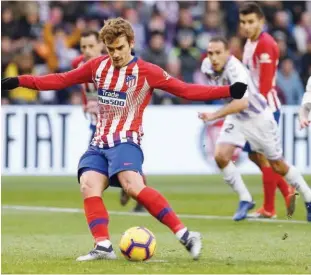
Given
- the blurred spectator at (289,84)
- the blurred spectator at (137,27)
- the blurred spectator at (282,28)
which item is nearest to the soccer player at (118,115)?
the blurred spectator at (289,84)

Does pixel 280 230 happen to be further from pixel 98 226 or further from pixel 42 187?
pixel 42 187

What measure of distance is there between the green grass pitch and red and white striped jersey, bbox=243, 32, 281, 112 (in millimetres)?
1496

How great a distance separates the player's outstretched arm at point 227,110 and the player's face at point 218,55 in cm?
53

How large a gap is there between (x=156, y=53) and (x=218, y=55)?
8.70m

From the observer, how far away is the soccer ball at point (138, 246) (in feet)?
28.3

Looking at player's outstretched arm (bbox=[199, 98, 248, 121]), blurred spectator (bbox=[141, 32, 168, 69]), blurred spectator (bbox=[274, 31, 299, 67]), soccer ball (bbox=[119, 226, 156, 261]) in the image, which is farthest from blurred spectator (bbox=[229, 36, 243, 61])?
soccer ball (bbox=[119, 226, 156, 261])

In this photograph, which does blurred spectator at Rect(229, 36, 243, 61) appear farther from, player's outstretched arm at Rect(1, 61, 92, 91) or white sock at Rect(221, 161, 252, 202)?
player's outstretched arm at Rect(1, 61, 92, 91)

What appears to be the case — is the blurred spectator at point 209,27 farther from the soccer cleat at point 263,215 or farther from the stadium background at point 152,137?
the soccer cleat at point 263,215

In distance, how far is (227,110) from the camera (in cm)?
1105

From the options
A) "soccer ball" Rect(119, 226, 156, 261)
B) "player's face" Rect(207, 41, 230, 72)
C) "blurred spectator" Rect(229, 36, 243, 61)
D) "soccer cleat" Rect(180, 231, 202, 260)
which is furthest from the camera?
"blurred spectator" Rect(229, 36, 243, 61)

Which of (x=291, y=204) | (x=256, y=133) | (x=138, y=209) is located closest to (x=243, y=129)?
(x=256, y=133)

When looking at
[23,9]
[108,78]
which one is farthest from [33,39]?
[108,78]

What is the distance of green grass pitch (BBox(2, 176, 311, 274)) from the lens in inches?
327

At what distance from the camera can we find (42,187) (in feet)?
57.2
